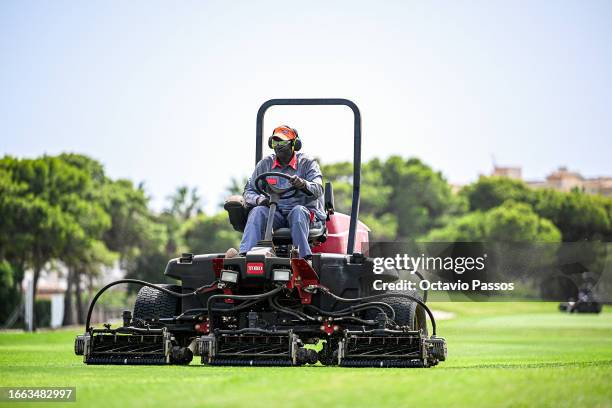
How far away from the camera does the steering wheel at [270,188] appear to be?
525 inches

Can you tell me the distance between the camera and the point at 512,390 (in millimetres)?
8930

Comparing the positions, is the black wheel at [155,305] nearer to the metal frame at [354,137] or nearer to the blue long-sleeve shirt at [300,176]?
the blue long-sleeve shirt at [300,176]

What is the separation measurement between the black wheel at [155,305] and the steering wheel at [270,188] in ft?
4.80

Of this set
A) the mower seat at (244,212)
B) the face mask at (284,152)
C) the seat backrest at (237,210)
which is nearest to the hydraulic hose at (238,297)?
the mower seat at (244,212)

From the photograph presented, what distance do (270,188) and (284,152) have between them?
527 mm

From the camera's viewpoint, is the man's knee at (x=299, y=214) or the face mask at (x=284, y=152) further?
the face mask at (x=284, y=152)

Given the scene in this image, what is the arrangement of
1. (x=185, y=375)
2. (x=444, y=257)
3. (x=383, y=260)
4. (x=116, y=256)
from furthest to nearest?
(x=116, y=256) → (x=444, y=257) → (x=383, y=260) → (x=185, y=375)

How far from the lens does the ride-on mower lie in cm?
1202

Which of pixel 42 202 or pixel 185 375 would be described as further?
pixel 42 202

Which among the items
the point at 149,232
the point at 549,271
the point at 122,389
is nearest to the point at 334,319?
the point at 122,389

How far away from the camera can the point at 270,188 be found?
44.0 feet

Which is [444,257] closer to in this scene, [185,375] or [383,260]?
[383,260]

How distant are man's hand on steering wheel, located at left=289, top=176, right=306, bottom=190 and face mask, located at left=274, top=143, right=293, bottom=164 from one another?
66cm

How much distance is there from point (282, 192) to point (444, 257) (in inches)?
131
